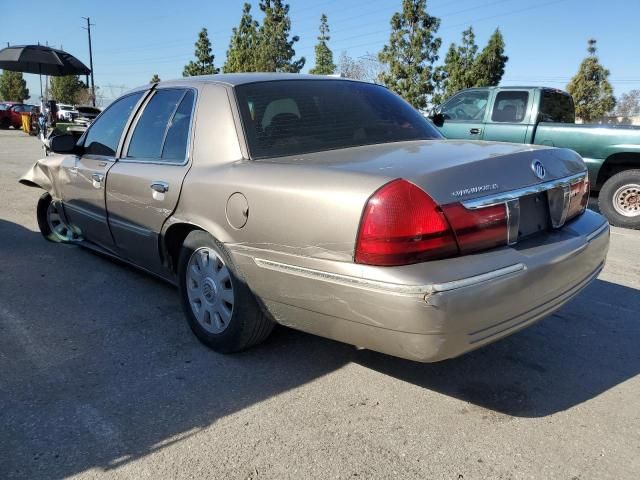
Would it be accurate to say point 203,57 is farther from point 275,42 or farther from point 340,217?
point 340,217

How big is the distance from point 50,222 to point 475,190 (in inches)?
189

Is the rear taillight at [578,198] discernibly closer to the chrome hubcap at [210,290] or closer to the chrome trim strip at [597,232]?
the chrome trim strip at [597,232]

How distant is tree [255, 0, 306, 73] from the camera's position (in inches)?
1314

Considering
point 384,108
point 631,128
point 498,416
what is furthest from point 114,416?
point 631,128

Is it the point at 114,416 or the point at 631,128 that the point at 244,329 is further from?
the point at 631,128

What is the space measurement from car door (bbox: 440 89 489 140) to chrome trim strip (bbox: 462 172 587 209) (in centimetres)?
591

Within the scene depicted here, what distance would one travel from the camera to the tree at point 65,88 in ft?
190

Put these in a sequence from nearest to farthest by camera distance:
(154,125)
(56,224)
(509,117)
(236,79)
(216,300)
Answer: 1. (216,300)
2. (236,79)
3. (154,125)
4. (56,224)
5. (509,117)

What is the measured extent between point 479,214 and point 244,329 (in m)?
1.40

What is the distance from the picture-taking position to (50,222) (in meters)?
5.66

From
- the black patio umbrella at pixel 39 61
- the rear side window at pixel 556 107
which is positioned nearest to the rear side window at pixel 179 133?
the rear side window at pixel 556 107

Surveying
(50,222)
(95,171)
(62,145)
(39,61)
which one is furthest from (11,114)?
(95,171)

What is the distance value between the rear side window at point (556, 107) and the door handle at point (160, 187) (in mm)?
6518

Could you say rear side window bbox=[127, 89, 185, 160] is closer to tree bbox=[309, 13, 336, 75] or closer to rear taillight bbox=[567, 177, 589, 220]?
rear taillight bbox=[567, 177, 589, 220]
